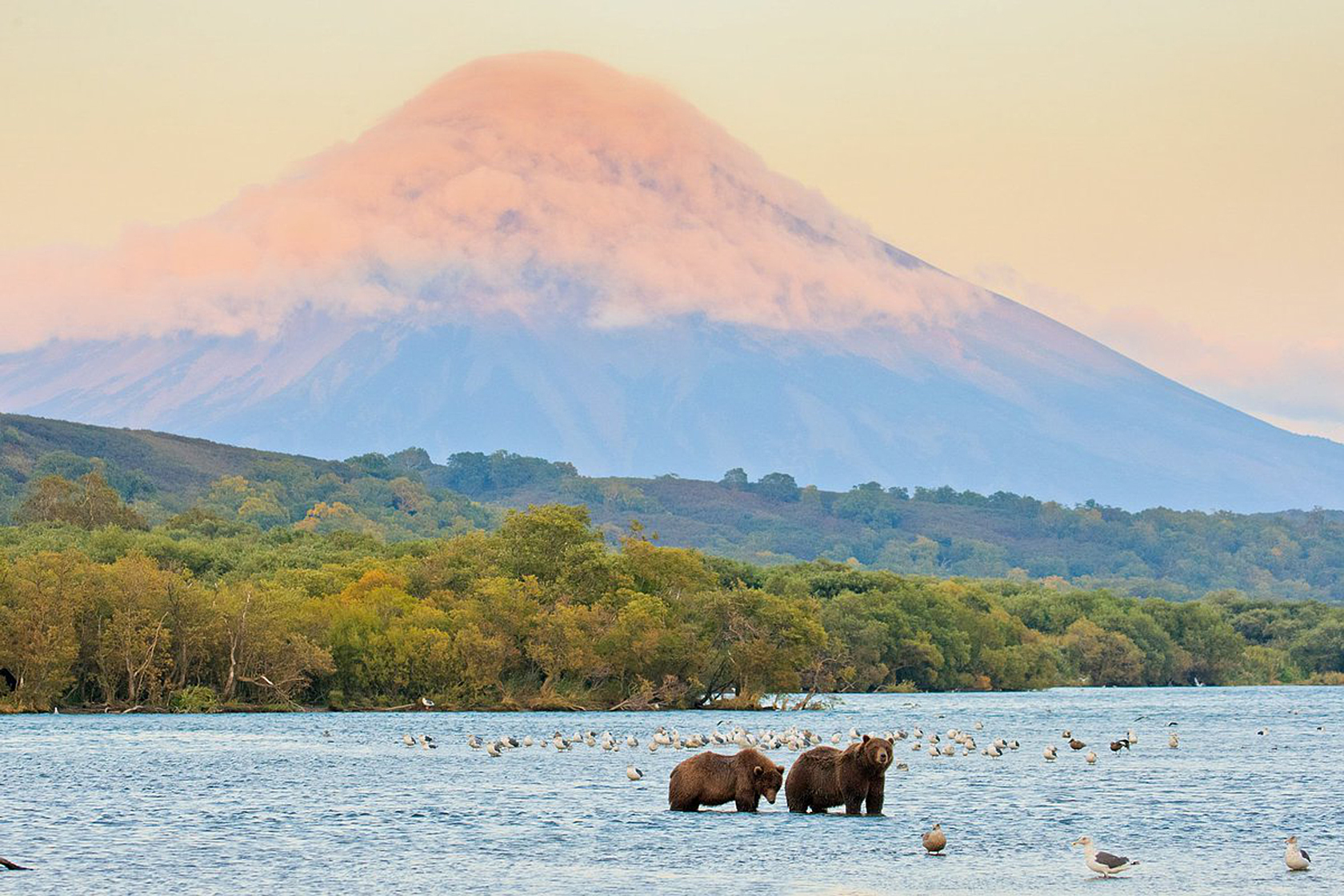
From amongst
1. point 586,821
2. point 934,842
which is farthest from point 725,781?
point 934,842

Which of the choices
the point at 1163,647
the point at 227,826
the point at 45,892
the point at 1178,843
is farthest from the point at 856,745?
the point at 1163,647

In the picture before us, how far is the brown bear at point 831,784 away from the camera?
41594mm

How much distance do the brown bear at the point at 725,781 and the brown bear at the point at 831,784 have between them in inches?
21.3

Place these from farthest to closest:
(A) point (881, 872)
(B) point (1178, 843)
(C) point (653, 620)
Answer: (C) point (653, 620) → (B) point (1178, 843) → (A) point (881, 872)

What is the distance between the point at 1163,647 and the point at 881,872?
135062 millimetres

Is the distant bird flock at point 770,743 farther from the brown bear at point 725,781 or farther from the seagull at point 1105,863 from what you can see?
the seagull at point 1105,863

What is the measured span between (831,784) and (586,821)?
17.8 ft

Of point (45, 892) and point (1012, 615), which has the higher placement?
point (1012, 615)

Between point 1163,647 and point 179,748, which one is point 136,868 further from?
point 1163,647

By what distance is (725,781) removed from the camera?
42.7 metres

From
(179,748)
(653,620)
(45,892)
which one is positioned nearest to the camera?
(45,892)

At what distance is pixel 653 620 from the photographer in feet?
323

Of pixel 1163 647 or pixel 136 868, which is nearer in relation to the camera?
pixel 136 868

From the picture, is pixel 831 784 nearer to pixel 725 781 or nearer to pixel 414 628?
pixel 725 781
